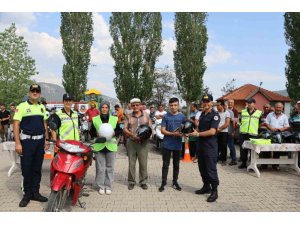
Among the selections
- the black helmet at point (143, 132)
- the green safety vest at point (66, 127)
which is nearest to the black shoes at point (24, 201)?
the green safety vest at point (66, 127)

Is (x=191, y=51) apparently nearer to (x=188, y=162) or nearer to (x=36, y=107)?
(x=188, y=162)

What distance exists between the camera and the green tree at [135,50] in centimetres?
2675

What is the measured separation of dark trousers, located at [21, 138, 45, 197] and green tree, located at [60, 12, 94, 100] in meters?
23.1

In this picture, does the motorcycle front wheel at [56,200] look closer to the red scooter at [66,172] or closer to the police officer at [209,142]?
the red scooter at [66,172]

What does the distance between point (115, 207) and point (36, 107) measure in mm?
1996

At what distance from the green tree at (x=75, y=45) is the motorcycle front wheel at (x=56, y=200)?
24.2 m

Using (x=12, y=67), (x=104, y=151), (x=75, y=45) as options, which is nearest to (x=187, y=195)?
(x=104, y=151)

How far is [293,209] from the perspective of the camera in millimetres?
4746

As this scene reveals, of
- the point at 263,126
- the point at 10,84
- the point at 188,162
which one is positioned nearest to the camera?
the point at 263,126

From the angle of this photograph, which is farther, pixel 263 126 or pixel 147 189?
pixel 263 126

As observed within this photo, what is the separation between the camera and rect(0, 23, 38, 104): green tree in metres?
33.5

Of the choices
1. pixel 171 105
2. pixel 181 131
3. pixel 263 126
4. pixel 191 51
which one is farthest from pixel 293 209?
pixel 191 51

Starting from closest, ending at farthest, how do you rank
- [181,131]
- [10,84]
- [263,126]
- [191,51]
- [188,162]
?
[181,131]
[263,126]
[188,162]
[191,51]
[10,84]

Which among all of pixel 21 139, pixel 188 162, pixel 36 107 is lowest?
pixel 188 162
